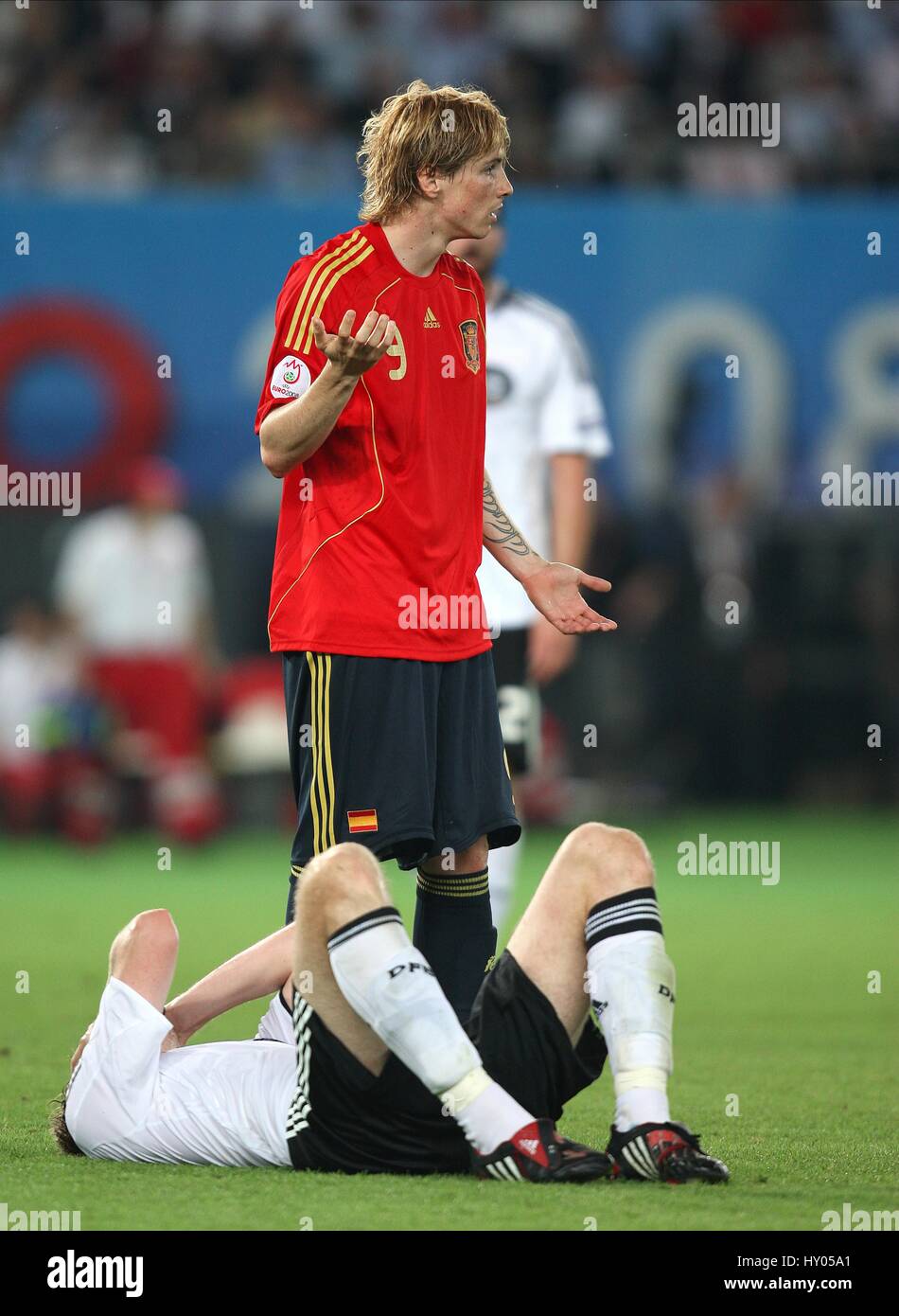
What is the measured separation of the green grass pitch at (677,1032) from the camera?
3.42 meters

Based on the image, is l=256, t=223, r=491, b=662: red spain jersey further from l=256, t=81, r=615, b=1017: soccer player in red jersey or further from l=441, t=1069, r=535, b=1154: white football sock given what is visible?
l=441, t=1069, r=535, b=1154: white football sock

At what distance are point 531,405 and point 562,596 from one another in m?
2.15

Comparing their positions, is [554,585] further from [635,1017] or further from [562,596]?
[635,1017]

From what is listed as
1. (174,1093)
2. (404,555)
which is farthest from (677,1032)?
(174,1093)

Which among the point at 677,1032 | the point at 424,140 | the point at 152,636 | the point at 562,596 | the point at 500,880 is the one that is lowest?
the point at 677,1032

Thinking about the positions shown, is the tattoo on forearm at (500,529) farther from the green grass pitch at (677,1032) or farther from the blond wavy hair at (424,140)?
the green grass pitch at (677,1032)

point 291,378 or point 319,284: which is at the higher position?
point 319,284

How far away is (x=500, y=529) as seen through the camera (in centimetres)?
456

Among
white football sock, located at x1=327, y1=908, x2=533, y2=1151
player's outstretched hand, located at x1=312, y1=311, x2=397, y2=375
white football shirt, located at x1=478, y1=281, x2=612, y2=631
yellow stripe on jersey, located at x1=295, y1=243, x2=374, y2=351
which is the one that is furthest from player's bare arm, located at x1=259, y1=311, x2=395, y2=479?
white football shirt, located at x1=478, y1=281, x2=612, y2=631

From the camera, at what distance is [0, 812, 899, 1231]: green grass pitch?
3.42m

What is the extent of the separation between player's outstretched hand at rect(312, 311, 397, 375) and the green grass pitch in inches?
60.8

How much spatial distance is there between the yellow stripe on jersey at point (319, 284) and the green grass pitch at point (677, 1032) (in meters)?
1.68

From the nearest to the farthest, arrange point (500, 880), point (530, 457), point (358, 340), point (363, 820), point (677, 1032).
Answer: point (358, 340), point (363, 820), point (500, 880), point (677, 1032), point (530, 457)
